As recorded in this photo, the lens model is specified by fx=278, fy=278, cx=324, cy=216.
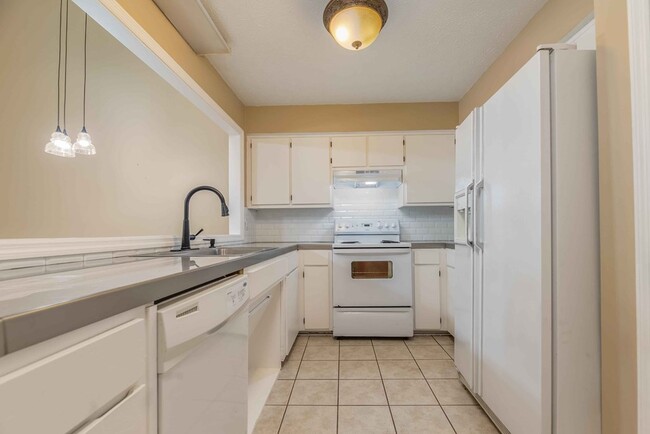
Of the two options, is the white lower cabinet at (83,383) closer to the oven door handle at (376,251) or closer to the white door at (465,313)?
the white door at (465,313)

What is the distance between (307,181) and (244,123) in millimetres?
938

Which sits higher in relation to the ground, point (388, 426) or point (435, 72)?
point (435, 72)

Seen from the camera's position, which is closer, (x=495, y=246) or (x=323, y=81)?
(x=495, y=246)

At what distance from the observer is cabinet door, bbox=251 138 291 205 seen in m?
2.96

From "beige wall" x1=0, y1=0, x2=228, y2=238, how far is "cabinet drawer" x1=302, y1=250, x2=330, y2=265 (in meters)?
1.04

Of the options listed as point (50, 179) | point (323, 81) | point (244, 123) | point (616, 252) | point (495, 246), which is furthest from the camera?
point (244, 123)

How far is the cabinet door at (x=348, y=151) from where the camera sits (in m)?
2.89

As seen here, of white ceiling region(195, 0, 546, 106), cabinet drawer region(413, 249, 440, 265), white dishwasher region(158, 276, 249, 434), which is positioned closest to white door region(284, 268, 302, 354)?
white dishwasher region(158, 276, 249, 434)

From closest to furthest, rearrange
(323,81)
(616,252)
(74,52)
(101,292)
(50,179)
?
1. (101,292)
2. (616,252)
3. (50,179)
4. (74,52)
5. (323,81)

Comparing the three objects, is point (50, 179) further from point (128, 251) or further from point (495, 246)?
point (495, 246)

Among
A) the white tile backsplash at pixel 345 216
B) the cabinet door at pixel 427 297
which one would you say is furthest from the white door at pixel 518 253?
the white tile backsplash at pixel 345 216

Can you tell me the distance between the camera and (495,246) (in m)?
1.35

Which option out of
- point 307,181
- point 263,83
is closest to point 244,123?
point 263,83

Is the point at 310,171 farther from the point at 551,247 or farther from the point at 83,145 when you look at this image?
the point at 551,247
